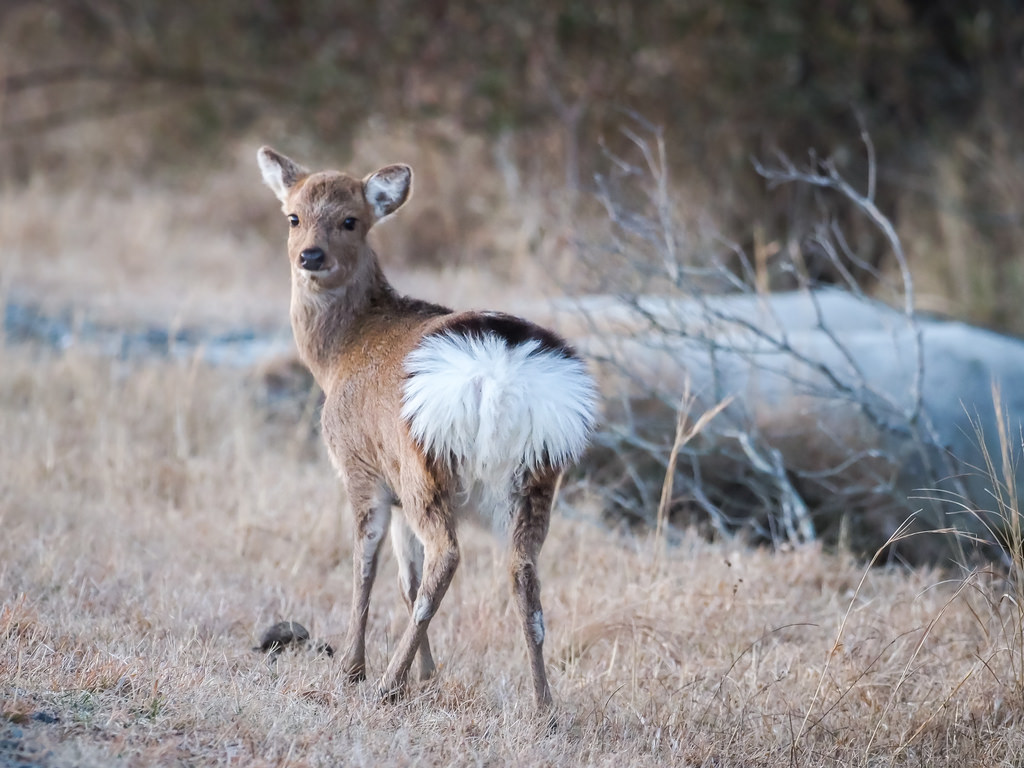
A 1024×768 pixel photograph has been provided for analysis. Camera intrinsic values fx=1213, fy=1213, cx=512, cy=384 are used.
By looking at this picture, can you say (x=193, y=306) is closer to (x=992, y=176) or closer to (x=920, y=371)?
(x=920, y=371)

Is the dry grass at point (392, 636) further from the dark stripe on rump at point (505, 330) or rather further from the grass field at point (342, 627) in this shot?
the dark stripe on rump at point (505, 330)

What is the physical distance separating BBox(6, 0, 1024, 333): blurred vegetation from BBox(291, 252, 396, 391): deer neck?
6527 millimetres

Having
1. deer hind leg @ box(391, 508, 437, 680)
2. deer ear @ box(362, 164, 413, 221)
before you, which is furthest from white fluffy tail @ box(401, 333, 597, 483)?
deer ear @ box(362, 164, 413, 221)

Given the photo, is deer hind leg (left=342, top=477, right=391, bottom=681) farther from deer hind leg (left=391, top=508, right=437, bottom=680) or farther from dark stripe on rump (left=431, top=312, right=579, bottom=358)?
dark stripe on rump (left=431, top=312, right=579, bottom=358)

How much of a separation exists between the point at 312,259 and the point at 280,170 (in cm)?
65

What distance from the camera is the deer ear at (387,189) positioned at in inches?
199

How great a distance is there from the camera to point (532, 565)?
13.5 feet

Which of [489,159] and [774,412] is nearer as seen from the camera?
[774,412]

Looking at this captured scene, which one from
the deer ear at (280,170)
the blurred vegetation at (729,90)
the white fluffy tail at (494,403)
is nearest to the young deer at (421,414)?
the white fluffy tail at (494,403)

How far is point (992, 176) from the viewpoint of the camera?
11148 mm

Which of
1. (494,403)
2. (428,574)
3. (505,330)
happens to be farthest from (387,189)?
(428,574)

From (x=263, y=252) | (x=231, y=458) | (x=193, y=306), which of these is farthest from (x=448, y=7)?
(x=231, y=458)

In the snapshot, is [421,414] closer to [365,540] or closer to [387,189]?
[365,540]

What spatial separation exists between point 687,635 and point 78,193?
1074cm
